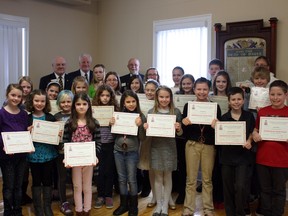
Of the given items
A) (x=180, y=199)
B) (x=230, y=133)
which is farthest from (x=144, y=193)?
(x=230, y=133)

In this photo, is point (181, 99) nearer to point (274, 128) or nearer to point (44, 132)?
point (274, 128)

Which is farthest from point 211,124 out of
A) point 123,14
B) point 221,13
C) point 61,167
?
point 123,14

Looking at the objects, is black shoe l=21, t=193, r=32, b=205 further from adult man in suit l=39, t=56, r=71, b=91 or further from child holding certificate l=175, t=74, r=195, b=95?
child holding certificate l=175, t=74, r=195, b=95

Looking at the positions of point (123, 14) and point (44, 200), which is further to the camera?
point (123, 14)

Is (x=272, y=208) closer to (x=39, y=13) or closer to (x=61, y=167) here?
(x=61, y=167)

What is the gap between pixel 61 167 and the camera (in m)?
3.24

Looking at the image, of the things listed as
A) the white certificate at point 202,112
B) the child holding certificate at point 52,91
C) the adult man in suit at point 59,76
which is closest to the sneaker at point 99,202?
the child holding certificate at point 52,91

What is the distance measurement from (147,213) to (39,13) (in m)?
3.73

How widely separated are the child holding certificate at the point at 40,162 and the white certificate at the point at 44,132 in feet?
0.24

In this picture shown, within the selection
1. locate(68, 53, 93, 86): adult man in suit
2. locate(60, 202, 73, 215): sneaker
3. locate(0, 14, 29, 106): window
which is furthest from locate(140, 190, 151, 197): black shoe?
locate(0, 14, 29, 106): window

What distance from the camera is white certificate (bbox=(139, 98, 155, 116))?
10.9 feet

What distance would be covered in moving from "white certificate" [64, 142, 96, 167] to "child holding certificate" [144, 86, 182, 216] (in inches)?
21.7

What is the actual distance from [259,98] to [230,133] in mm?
544

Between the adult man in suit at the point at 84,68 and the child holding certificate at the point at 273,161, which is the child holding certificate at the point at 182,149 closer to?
the child holding certificate at the point at 273,161
